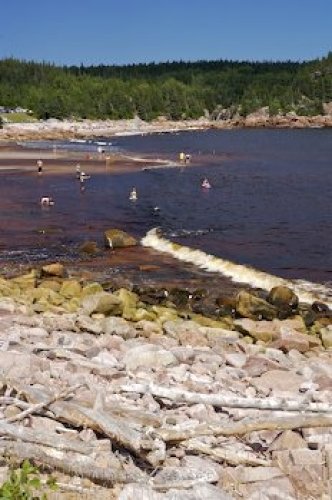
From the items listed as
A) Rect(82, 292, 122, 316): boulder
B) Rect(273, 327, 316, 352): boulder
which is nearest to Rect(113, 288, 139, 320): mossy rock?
Rect(82, 292, 122, 316): boulder

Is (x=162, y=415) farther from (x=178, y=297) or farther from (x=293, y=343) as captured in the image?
(x=178, y=297)

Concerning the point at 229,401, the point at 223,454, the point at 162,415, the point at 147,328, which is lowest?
the point at 147,328

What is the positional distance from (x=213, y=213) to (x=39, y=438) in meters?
41.3

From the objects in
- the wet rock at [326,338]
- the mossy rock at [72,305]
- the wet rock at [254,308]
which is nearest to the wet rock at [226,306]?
the wet rock at [254,308]

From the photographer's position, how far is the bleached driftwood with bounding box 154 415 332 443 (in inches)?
372

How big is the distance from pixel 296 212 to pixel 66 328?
34.3 metres

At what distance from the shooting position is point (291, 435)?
9.95 meters

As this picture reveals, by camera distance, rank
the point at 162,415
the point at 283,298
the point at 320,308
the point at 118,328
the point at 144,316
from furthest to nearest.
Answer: the point at 283,298, the point at 320,308, the point at 144,316, the point at 118,328, the point at 162,415

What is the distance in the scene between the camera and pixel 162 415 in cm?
1027

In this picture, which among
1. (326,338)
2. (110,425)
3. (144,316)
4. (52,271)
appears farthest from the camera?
(52,271)

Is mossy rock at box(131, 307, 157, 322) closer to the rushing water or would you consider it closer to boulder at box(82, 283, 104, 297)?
boulder at box(82, 283, 104, 297)

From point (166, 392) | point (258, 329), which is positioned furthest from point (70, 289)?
point (166, 392)

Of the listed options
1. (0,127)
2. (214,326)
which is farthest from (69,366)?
(0,127)

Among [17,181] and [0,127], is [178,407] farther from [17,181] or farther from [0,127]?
[0,127]
